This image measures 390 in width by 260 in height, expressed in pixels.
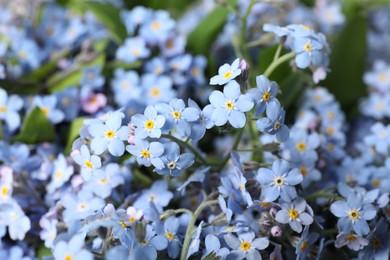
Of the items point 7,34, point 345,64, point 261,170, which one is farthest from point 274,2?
point 7,34

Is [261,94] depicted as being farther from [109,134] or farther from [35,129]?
[35,129]

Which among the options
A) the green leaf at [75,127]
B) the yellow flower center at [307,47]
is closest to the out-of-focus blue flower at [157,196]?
the green leaf at [75,127]

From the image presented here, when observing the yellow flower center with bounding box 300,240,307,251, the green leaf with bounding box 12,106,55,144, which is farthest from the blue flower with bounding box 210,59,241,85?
the green leaf with bounding box 12,106,55,144

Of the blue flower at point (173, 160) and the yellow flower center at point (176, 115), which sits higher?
the yellow flower center at point (176, 115)

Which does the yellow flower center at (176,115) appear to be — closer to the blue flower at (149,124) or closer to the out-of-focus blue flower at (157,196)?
the blue flower at (149,124)

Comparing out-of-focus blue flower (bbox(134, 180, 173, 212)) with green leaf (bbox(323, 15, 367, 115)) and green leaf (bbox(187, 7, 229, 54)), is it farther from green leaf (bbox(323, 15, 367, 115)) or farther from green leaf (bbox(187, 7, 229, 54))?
green leaf (bbox(323, 15, 367, 115))

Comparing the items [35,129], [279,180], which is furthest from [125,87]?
[279,180]
